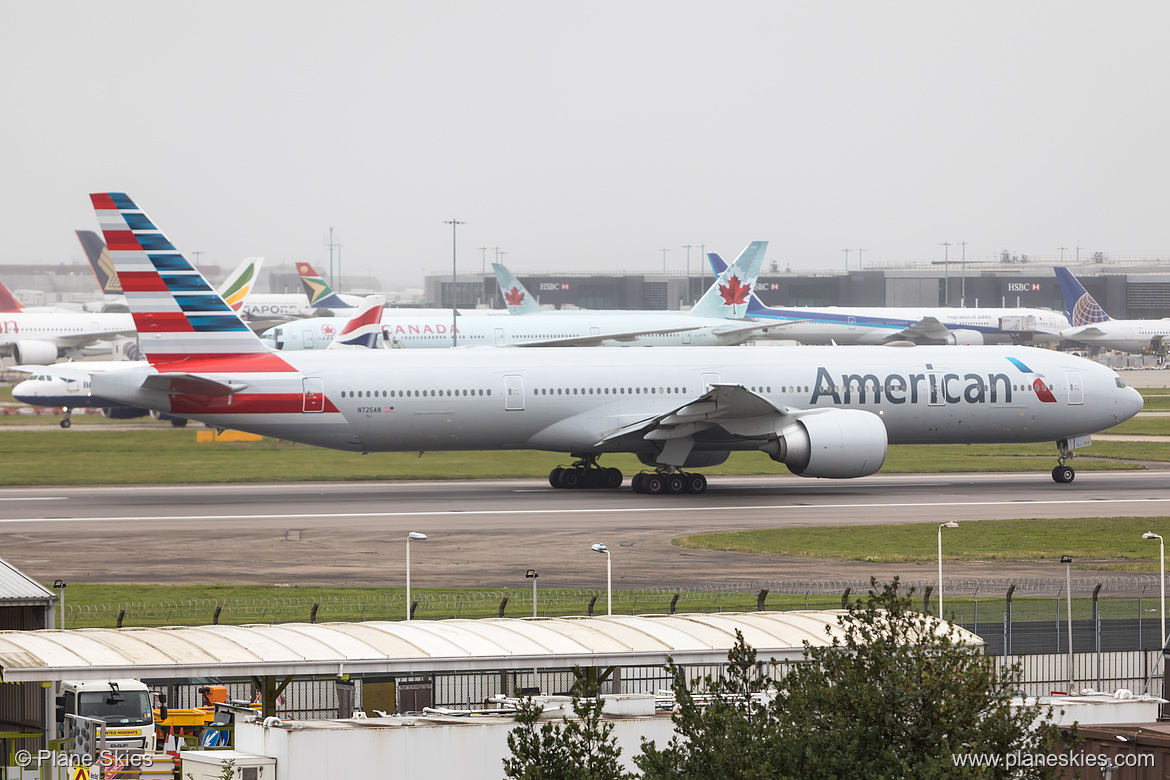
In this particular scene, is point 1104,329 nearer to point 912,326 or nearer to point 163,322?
point 912,326

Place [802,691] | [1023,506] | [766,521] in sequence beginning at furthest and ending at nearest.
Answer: [1023,506] < [766,521] < [802,691]

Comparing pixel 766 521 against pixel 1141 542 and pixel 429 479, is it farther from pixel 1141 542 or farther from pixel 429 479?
pixel 429 479

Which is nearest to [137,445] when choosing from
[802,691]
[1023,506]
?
[1023,506]

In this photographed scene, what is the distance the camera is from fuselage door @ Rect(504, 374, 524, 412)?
4231 cm

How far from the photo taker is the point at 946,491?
44688mm

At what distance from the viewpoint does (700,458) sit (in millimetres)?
44000

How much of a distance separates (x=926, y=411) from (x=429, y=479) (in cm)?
1716

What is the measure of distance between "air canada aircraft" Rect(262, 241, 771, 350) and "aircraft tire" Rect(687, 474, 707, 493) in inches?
1325

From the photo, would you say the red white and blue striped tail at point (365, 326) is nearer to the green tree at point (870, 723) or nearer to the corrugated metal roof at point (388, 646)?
the corrugated metal roof at point (388, 646)

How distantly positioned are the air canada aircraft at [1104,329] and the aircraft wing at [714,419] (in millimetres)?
98654

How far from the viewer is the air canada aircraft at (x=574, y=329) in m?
78.5

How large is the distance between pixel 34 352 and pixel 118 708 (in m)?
99.0

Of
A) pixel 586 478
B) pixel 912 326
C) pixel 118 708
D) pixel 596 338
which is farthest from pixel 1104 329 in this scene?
pixel 118 708

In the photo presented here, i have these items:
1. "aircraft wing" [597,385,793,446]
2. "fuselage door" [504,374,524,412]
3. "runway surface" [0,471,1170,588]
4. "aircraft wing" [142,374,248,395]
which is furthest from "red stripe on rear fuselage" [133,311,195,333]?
"aircraft wing" [597,385,793,446]
